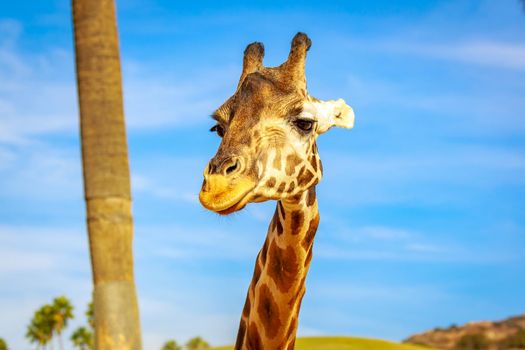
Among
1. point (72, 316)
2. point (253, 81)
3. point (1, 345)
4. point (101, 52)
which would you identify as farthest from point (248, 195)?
point (72, 316)

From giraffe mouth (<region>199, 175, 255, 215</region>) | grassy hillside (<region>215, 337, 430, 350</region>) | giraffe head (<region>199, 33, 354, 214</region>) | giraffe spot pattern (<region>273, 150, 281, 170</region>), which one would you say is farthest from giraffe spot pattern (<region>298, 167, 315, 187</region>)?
grassy hillside (<region>215, 337, 430, 350</region>)

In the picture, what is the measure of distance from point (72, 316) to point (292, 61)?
69.7 metres

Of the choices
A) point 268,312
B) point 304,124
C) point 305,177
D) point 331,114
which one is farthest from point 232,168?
point 268,312

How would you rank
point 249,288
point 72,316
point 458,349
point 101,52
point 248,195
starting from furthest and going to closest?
point 72,316 → point 101,52 → point 458,349 → point 249,288 → point 248,195

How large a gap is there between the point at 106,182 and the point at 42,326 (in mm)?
64378

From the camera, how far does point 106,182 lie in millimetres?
13547

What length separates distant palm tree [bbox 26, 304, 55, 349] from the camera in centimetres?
7356

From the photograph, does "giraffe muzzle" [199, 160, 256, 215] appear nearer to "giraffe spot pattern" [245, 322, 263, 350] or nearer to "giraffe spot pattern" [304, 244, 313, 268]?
"giraffe spot pattern" [304, 244, 313, 268]

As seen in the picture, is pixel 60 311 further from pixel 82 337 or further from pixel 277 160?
pixel 277 160

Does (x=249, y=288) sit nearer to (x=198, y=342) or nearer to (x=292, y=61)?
(x=292, y=61)

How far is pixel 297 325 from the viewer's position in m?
6.51

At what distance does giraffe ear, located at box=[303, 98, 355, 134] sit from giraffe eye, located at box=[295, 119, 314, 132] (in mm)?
52

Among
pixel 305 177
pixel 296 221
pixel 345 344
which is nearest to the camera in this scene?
pixel 305 177

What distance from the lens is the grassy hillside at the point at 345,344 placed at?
35.6 m
